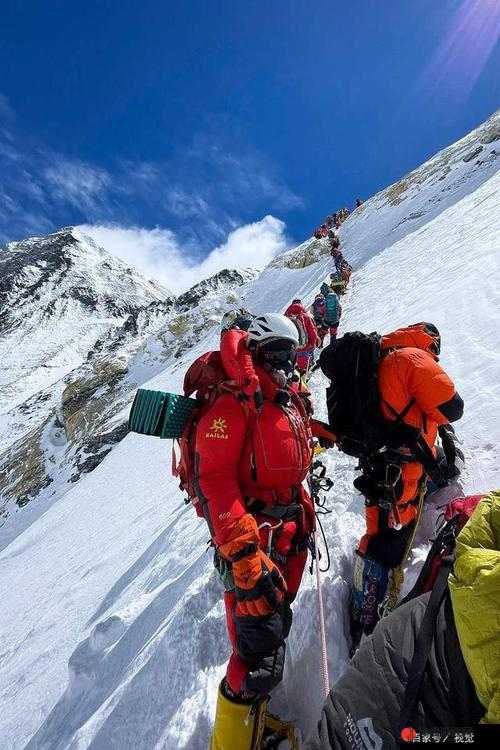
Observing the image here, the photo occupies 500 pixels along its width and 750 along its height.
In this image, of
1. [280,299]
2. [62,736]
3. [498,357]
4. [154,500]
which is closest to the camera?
[62,736]

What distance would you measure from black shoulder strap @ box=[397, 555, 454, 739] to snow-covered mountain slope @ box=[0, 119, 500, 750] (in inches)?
55.5

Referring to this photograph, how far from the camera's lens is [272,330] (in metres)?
2.96

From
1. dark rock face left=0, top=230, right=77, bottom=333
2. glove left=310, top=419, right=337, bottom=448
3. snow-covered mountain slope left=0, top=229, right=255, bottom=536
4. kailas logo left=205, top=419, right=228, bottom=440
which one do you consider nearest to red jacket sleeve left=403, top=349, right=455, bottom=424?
glove left=310, top=419, right=337, bottom=448

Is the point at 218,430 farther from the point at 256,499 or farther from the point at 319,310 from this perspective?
the point at 319,310

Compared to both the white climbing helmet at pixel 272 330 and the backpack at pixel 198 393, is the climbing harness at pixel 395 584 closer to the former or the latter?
the backpack at pixel 198 393

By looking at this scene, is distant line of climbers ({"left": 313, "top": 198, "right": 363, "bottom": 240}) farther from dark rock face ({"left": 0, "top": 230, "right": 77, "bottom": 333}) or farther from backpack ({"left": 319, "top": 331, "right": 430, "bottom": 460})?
dark rock face ({"left": 0, "top": 230, "right": 77, "bottom": 333})

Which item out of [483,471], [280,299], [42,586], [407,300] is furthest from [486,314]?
[280,299]

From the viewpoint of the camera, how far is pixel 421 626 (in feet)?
5.34

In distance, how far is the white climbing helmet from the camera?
2.94 meters

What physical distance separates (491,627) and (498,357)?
5030mm

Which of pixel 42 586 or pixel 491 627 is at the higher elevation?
pixel 491 627

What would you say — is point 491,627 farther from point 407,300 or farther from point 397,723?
point 407,300

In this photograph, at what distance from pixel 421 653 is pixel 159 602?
11.5ft

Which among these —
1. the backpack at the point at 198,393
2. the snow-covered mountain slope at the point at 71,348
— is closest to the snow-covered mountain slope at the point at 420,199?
the snow-covered mountain slope at the point at 71,348
